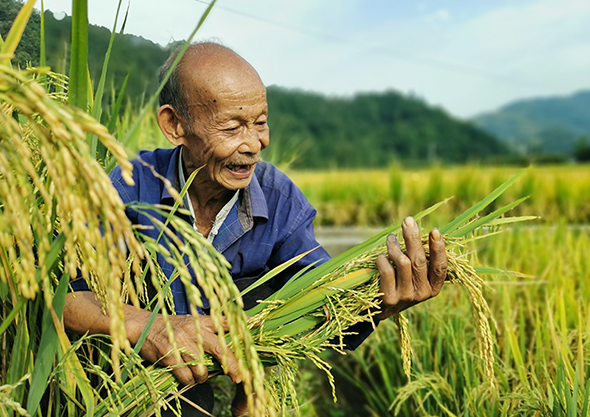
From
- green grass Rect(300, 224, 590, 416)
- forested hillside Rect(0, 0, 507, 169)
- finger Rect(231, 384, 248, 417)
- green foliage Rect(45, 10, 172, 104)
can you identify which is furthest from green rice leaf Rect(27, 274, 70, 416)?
forested hillside Rect(0, 0, 507, 169)

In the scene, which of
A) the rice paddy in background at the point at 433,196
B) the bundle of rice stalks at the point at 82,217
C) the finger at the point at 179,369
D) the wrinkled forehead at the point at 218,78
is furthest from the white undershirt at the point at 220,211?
the rice paddy in background at the point at 433,196

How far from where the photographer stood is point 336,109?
188ft

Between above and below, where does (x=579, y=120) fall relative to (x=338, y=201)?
above

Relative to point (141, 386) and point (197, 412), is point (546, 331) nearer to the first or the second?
point (197, 412)

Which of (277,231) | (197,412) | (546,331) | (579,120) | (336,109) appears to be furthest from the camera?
(579,120)

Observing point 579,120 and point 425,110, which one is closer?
point 425,110

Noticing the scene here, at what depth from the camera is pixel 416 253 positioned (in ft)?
4.33

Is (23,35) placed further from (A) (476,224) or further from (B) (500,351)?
(B) (500,351)

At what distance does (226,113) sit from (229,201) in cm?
39

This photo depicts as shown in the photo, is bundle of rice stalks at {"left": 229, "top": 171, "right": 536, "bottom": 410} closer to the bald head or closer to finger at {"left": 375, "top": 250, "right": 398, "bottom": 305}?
finger at {"left": 375, "top": 250, "right": 398, "bottom": 305}

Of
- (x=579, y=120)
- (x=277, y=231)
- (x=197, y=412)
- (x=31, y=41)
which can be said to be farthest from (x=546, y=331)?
(x=579, y=120)

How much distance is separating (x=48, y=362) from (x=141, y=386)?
273mm

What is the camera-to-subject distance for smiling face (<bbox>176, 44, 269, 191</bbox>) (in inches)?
64.8

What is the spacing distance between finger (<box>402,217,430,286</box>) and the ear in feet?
3.15
